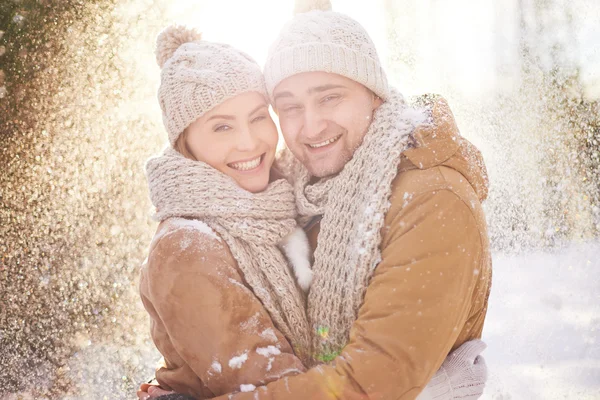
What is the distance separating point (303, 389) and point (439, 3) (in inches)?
273

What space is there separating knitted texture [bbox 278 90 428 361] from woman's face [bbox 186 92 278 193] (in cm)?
36

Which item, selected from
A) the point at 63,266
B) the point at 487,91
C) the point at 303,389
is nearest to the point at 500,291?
the point at 487,91

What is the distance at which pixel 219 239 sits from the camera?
2.56 metres

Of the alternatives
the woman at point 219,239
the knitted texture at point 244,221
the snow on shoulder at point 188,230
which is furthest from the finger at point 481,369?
the snow on shoulder at point 188,230

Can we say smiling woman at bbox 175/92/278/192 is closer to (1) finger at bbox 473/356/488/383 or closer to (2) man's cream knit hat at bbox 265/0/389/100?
(2) man's cream knit hat at bbox 265/0/389/100

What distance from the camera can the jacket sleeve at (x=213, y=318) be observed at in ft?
7.66

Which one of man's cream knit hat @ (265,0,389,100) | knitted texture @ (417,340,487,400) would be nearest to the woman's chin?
man's cream knit hat @ (265,0,389,100)

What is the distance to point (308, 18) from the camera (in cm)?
289

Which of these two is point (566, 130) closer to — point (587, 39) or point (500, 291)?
point (587, 39)

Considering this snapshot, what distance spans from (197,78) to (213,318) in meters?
1.03

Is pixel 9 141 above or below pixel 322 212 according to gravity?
below

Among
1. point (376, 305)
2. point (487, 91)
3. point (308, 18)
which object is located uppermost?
point (308, 18)

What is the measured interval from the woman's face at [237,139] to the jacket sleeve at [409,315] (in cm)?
82

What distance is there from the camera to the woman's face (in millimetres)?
2793
